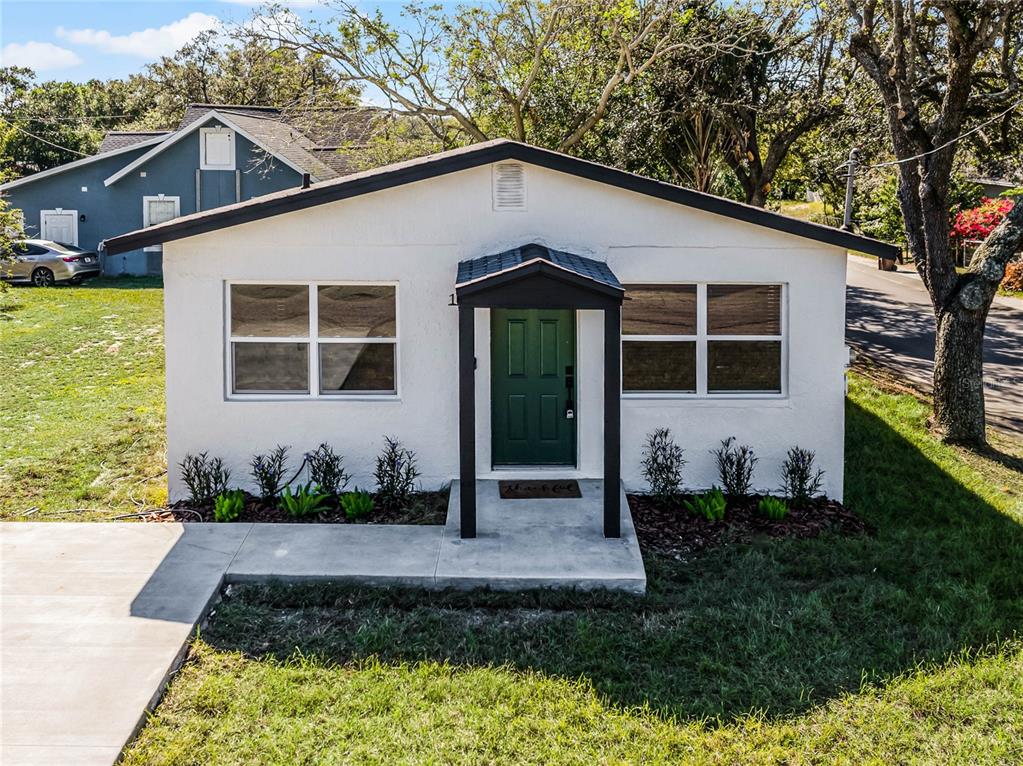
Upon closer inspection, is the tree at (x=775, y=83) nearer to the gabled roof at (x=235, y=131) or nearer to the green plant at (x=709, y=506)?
the gabled roof at (x=235, y=131)

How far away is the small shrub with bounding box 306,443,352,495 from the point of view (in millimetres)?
9398

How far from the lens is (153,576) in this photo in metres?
7.34

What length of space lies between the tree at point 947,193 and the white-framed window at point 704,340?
385 centimetres

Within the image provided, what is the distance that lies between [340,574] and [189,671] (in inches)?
63.6

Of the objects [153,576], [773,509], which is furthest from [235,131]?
[773,509]

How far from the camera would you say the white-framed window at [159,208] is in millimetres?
26281

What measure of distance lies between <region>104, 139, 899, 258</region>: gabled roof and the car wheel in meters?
17.5

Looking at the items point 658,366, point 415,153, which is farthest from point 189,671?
point 415,153

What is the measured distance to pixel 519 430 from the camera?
388 inches

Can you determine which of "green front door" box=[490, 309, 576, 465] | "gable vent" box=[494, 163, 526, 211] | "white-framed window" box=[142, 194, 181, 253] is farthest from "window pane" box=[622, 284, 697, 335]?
"white-framed window" box=[142, 194, 181, 253]

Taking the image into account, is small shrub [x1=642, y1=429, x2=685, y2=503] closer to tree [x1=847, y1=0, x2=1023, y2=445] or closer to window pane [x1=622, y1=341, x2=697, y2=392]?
window pane [x1=622, y1=341, x2=697, y2=392]

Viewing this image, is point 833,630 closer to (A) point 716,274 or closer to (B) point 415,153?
(A) point 716,274

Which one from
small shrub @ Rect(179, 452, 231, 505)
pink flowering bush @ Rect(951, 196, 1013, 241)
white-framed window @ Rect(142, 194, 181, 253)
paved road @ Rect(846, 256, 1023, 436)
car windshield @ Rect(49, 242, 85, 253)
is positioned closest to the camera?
small shrub @ Rect(179, 452, 231, 505)

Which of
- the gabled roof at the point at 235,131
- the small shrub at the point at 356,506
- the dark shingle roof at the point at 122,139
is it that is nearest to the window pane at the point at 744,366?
the small shrub at the point at 356,506
